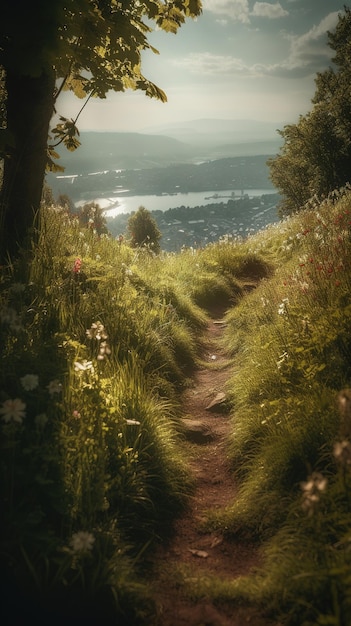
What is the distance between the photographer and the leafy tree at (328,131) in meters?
40.3

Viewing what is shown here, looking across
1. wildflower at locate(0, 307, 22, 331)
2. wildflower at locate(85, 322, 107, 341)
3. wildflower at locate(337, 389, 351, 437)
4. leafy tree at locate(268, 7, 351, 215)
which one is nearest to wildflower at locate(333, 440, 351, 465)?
wildflower at locate(337, 389, 351, 437)

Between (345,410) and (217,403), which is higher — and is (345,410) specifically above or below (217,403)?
above

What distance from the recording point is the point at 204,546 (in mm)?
3070

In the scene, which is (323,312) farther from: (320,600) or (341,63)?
(341,63)

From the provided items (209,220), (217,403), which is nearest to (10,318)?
(217,403)

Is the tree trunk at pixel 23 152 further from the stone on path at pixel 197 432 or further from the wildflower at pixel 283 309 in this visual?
the wildflower at pixel 283 309

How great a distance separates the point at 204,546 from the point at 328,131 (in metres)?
48.7

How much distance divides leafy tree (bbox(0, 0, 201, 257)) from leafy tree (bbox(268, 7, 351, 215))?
35.2 meters

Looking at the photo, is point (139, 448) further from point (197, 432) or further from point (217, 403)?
point (217, 403)

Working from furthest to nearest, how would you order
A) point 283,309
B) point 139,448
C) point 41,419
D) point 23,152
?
point 23,152 < point 283,309 < point 139,448 < point 41,419

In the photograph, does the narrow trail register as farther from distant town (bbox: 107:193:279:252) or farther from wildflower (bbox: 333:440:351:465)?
distant town (bbox: 107:193:279:252)

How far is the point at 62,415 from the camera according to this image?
3.24m

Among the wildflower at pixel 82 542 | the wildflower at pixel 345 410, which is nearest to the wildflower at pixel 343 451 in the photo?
the wildflower at pixel 345 410

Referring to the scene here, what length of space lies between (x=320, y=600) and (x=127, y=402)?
88.2 inches
